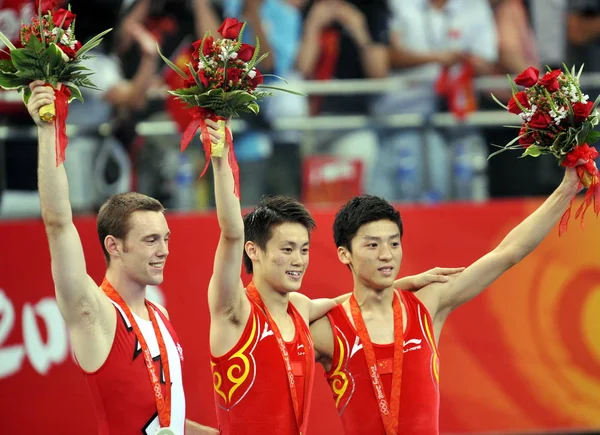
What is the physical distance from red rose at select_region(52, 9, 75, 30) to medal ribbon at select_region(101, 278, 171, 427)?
1.18 metres

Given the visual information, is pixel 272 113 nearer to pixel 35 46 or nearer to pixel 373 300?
pixel 373 300

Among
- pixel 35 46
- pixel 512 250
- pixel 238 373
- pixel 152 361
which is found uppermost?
pixel 35 46

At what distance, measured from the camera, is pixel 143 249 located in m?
4.61

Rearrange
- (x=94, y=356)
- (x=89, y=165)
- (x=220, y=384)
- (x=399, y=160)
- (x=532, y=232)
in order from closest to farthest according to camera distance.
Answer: (x=94, y=356)
(x=220, y=384)
(x=532, y=232)
(x=89, y=165)
(x=399, y=160)

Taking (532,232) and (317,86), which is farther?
(317,86)

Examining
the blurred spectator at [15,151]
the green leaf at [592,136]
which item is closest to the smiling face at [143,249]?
the green leaf at [592,136]

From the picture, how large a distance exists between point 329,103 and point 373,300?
122 inches

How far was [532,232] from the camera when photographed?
5.09 m

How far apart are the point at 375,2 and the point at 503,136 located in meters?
1.49

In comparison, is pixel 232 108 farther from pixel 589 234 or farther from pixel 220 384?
pixel 589 234

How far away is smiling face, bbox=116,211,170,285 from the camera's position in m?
4.60

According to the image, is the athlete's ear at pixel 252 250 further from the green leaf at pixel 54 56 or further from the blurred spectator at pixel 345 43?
the blurred spectator at pixel 345 43

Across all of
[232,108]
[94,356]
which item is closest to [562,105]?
[232,108]

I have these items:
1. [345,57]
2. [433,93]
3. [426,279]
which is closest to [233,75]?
[426,279]
